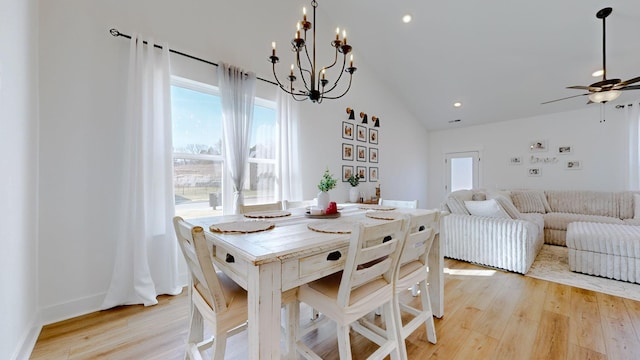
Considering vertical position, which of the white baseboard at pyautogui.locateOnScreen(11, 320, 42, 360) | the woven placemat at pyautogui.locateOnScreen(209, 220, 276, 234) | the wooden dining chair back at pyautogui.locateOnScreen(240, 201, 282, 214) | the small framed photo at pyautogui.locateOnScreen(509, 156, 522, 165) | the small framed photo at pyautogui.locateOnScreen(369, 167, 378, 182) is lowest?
the white baseboard at pyautogui.locateOnScreen(11, 320, 42, 360)

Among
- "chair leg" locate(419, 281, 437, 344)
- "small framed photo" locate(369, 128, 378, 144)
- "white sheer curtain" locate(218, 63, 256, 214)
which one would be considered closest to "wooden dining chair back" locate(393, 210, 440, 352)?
"chair leg" locate(419, 281, 437, 344)

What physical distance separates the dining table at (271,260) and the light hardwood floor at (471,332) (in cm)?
77

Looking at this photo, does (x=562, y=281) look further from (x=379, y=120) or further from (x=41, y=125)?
(x=41, y=125)

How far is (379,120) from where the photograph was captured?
5.00m

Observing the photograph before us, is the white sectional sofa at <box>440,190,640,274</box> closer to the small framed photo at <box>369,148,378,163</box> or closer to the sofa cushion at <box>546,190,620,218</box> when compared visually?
the sofa cushion at <box>546,190,620,218</box>

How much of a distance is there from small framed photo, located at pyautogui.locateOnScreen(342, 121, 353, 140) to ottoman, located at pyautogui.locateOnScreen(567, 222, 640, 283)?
3.13 meters

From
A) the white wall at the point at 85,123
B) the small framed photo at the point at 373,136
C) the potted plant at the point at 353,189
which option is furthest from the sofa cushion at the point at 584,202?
the white wall at the point at 85,123

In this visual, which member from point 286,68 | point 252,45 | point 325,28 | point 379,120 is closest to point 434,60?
point 379,120

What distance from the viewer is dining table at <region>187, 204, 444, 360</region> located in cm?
91

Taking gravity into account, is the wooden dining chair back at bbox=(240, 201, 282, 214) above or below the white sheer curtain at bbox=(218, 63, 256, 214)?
below

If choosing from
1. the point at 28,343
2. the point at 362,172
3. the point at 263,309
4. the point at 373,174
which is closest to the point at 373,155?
the point at 373,174

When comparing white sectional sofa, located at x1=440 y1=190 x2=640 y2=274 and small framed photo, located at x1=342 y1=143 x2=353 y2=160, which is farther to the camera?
small framed photo, located at x1=342 y1=143 x2=353 y2=160

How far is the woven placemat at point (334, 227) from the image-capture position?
129 cm

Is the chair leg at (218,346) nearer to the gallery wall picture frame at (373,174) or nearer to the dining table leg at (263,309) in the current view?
the dining table leg at (263,309)
